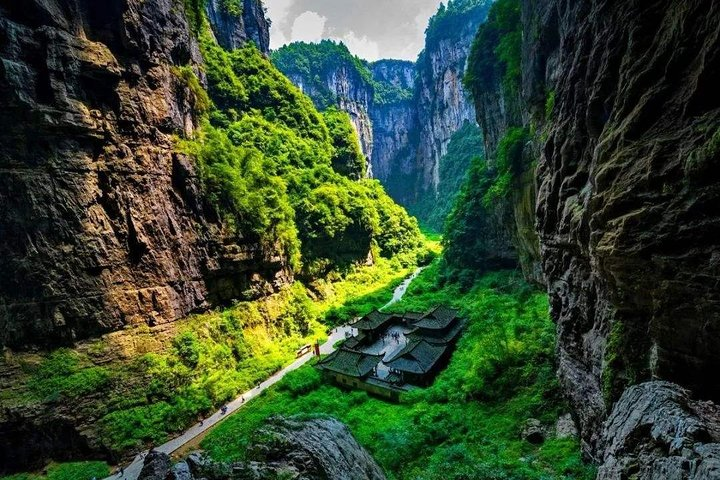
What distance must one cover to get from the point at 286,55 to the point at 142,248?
8313 cm

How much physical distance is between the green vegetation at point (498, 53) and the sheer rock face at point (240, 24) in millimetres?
38750

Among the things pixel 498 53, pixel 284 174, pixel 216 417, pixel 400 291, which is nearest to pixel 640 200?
pixel 216 417

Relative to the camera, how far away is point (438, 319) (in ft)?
94.5

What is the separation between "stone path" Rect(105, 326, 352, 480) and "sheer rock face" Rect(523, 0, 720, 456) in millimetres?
18545

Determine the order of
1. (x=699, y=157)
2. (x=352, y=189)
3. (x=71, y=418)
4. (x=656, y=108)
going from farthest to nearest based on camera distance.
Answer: (x=352, y=189) < (x=71, y=418) < (x=656, y=108) < (x=699, y=157)

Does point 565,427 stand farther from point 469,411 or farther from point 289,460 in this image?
point 289,460

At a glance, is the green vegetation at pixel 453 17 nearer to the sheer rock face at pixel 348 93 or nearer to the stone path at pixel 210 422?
the sheer rock face at pixel 348 93

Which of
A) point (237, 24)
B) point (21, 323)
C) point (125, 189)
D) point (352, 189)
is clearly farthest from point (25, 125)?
point (237, 24)

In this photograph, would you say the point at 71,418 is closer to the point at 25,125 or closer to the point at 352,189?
the point at 25,125

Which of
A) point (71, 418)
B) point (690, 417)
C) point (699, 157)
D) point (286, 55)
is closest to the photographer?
point (690, 417)

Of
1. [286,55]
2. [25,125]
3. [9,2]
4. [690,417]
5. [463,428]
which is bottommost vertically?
[463,428]

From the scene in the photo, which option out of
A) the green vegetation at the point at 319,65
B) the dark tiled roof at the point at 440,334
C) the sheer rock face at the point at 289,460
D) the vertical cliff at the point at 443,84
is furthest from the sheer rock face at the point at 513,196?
the vertical cliff at the point at 443,84

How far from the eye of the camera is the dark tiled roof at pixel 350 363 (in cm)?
2412

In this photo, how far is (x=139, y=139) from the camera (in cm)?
2497
